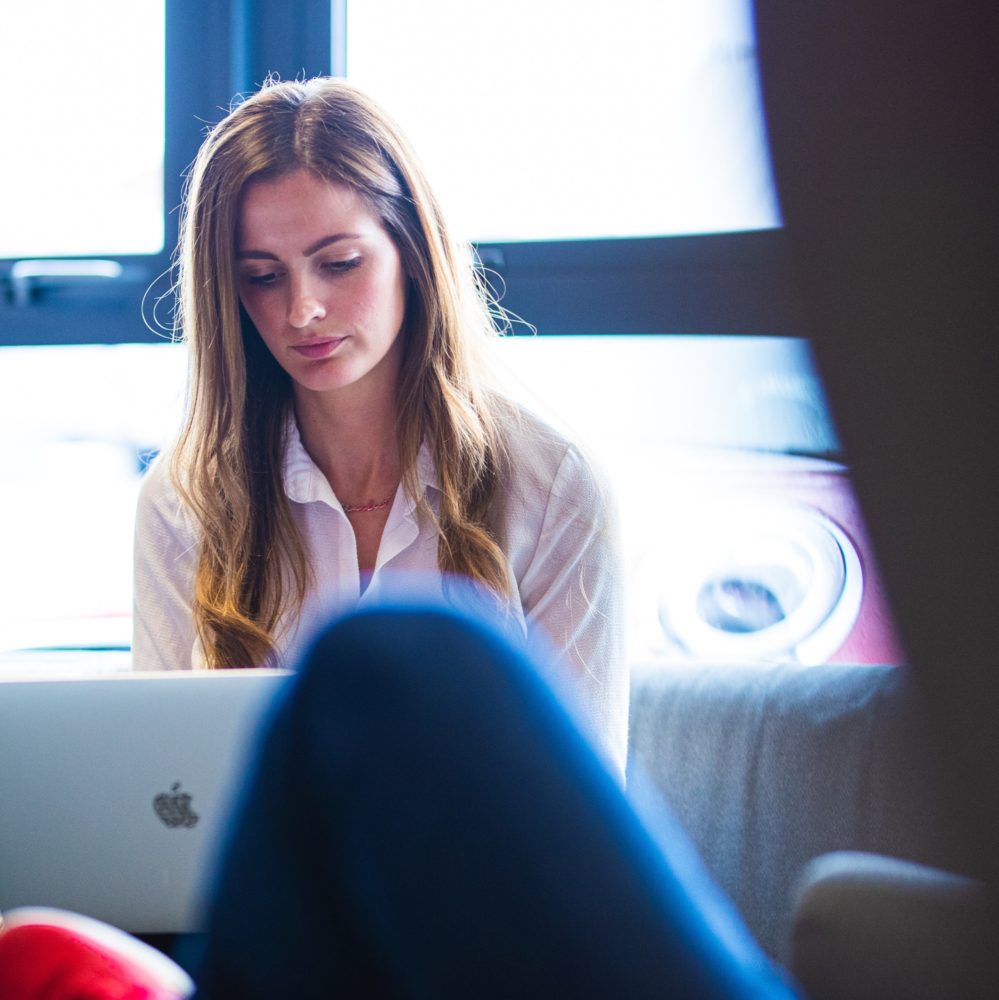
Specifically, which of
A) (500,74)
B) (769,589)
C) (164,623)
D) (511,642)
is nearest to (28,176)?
(500,74)

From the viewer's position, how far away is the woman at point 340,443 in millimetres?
1454

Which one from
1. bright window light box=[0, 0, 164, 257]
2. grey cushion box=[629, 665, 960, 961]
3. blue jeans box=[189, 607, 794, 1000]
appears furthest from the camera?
bright window light box=[0, 0, 164, 257]

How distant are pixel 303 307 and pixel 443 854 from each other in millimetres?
1078

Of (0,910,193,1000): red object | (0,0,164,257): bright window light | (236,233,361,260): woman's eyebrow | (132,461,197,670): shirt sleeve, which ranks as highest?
(0,0,164,257): bright window light

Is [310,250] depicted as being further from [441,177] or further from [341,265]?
[441,177]

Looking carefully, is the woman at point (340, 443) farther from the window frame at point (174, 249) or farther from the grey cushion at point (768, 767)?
the window frame at point (174, 249)

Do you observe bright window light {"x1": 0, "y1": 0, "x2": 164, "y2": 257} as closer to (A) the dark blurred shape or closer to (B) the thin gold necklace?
(B) the thin gold necklace

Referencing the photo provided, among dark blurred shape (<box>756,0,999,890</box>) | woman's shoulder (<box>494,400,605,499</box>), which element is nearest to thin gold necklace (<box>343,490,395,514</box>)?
woman's shoulder (<box>494,400,605,499</box>)

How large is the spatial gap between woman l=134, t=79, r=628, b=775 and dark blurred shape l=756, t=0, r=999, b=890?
1.20m

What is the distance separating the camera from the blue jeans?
0.43 metres

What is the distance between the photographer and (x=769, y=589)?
1.82m

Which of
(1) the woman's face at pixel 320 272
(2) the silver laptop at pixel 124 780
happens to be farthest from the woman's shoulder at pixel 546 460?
(2) the silver laptop at pixel 124 780

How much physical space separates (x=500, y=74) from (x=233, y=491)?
3.12ft

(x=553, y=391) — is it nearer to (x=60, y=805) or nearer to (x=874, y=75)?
(x=60, y=805)
